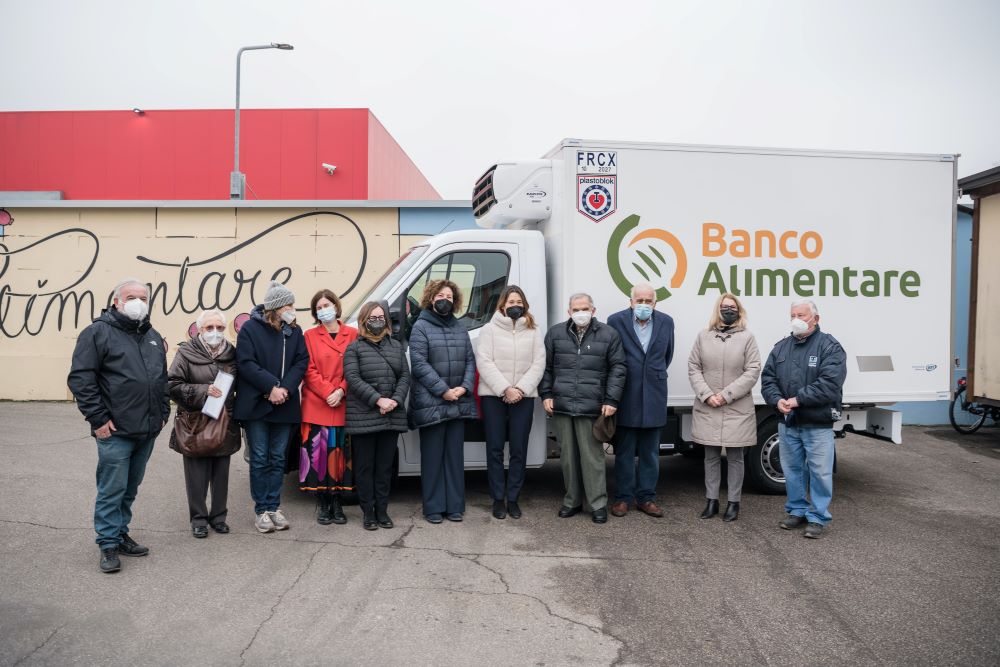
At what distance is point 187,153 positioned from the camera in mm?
24109

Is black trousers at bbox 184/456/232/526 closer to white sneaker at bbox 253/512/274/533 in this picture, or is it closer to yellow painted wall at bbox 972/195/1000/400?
white sneaker at bbox 253/512/274/533

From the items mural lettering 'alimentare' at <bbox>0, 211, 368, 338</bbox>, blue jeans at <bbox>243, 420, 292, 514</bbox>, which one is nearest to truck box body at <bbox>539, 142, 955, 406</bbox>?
blue jeans at <bbox>243, 420, 292, 514</bbox>

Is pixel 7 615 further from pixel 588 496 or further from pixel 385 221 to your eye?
pixel 385 221

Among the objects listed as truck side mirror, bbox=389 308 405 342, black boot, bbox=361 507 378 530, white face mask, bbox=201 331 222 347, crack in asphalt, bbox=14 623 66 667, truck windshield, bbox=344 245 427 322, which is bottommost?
crack in asphalt, bbox=14 623 66 667

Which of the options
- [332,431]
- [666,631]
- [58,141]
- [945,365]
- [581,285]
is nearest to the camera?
[666,631]

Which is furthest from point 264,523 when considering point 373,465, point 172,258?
point 172,258

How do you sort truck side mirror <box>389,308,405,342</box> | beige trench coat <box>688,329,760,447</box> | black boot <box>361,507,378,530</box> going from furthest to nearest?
truck side mirror <box>389,308,405,342</box>, beige trench coat <box>688,329,760,447</box>, black boot <box>361,507,378,530</box>

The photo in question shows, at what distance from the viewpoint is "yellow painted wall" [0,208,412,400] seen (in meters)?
12.7

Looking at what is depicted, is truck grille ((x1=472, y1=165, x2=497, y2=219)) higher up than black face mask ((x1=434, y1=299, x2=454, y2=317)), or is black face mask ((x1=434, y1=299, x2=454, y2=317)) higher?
truck grille ((x1=472, y1=165, x2=497, y2=219))

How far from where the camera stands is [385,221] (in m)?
12.7

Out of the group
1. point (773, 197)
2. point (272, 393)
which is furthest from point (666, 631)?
point (773, 197)

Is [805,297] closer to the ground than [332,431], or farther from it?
farther from it

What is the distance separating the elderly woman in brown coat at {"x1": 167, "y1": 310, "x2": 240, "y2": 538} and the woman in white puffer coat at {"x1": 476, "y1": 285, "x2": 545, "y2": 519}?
6.21ft

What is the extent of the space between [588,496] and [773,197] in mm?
3034
